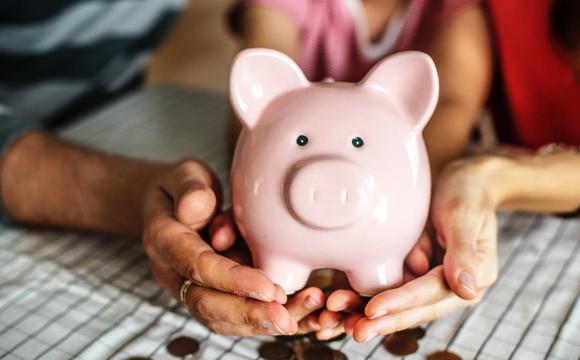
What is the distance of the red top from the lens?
2.91 ft

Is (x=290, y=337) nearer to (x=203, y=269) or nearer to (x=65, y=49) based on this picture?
(x=203, y=269)

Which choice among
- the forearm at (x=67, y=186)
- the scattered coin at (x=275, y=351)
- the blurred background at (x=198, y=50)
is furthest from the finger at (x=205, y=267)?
the blurred background at (x=198, y=50)

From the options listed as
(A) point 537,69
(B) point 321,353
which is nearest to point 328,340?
(B) point 321,353

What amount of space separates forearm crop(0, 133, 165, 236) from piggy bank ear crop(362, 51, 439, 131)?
351mm

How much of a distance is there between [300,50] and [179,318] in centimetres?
55

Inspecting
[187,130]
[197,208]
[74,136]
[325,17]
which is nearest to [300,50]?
[325,17]

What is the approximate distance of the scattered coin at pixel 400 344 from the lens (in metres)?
0.60

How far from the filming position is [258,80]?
539 mm

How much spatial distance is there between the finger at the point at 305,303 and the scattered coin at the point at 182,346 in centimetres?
12

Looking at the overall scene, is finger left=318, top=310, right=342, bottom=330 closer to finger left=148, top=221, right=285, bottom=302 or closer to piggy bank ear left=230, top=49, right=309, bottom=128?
finger left=148, top=221, right=285, bottom=302

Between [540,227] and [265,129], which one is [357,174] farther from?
[540,227]

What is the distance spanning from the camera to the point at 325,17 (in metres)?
1.05

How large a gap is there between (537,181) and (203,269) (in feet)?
1.28

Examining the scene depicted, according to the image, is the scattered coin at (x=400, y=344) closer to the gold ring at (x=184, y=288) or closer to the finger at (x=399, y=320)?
the finger at (x=399, y=320)
